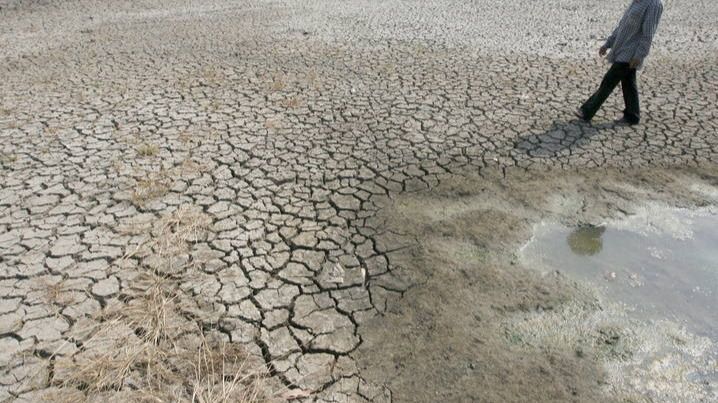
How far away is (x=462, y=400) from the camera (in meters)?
2.72

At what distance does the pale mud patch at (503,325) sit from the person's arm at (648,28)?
1672 mm

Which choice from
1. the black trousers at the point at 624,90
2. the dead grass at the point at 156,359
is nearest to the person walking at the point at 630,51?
the black trousers at the point at 624,90

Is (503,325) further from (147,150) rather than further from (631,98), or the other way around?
(147,150)

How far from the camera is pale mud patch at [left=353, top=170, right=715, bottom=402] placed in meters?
2.80

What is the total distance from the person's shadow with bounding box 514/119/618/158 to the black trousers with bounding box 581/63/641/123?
17 cm

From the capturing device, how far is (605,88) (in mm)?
5480

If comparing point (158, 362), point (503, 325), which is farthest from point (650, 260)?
point (158, 362)

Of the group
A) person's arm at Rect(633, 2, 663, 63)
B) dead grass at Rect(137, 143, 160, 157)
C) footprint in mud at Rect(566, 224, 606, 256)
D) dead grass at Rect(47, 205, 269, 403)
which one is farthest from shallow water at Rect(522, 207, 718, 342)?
dead grass at Rect(137, 143, 160, 157)

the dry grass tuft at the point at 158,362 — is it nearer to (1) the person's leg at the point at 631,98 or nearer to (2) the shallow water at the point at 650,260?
(2) the shallow water at the point at 650,260

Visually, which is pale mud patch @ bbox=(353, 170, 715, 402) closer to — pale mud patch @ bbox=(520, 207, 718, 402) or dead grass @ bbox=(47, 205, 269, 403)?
pale mud patch @ bbox=(520, 207, 718, 402)

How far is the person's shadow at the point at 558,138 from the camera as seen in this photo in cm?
514

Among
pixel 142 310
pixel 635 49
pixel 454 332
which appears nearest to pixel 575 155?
pixel 635 49

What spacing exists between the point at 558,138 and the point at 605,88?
0.81m

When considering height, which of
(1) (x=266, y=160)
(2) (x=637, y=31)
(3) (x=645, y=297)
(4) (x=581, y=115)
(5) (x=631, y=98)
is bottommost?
(1) (x=266, y=160)
